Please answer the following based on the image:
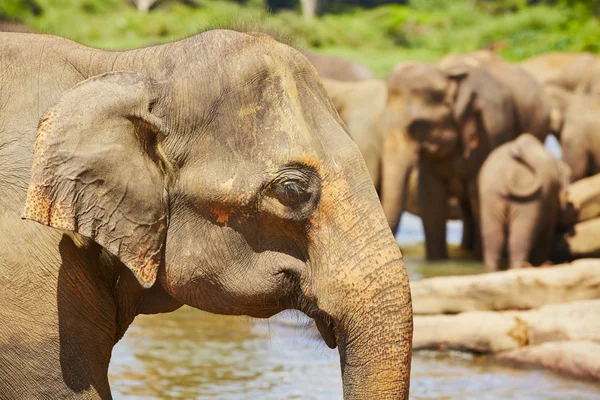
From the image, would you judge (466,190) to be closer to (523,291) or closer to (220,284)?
(523,291)

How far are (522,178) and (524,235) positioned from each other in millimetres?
534

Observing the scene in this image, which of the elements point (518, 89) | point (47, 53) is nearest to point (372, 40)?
point (518, 89)

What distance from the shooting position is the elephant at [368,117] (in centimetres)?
1266

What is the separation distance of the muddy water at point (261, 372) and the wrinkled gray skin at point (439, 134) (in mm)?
4101

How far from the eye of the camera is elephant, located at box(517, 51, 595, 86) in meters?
16.8

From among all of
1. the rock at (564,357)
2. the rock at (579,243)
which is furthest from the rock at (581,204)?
the rock at (564,357)

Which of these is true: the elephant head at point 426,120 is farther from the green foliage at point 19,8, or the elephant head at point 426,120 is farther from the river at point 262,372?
the green foliage at point 19,8

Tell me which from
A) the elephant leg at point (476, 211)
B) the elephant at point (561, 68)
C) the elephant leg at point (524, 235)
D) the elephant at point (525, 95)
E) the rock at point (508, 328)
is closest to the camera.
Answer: the rock at point (508, 328)

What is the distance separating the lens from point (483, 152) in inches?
467

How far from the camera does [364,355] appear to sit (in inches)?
115

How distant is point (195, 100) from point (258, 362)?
3.59 metres

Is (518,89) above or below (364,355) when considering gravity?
below

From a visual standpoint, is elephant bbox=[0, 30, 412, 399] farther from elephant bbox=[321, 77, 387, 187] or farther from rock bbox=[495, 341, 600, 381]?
elephant bbox=[321, 77, 387, 187]

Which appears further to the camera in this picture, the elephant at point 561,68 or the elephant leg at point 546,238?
the elephant at point 561,68
